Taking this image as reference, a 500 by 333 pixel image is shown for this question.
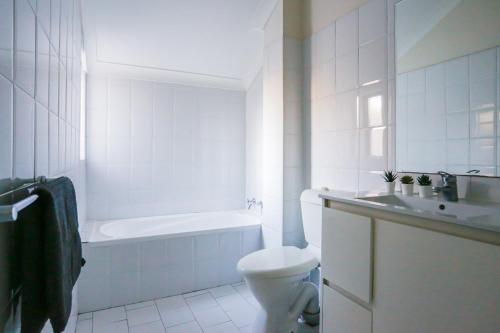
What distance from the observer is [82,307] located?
212 centimetres

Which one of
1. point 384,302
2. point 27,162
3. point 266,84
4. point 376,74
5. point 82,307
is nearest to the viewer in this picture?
point 27,162

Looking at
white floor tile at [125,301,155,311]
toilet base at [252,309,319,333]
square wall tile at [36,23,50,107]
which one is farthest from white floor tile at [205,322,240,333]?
square wall tile at [36,23,50,107]

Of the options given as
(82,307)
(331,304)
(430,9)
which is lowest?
(82,307)

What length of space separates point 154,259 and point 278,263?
1.18m

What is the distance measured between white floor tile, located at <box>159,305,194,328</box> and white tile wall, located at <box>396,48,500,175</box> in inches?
70.4

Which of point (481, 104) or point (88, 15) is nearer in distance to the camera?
point (481, 104)

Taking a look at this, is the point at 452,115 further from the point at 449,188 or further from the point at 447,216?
the point at 447,216

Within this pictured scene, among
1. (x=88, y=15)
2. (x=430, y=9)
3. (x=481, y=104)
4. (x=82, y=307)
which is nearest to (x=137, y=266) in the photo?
(x=82, y=307)

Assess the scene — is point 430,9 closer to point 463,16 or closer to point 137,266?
point 463,16

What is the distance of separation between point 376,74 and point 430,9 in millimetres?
401

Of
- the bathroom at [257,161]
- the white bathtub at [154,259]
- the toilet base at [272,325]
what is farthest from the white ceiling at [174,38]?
the toilet base at [272,325]

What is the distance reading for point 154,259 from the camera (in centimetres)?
236

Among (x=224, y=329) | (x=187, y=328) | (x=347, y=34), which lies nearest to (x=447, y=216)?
(x=347, y=34)

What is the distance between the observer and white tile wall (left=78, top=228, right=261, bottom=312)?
2168 millimetres
